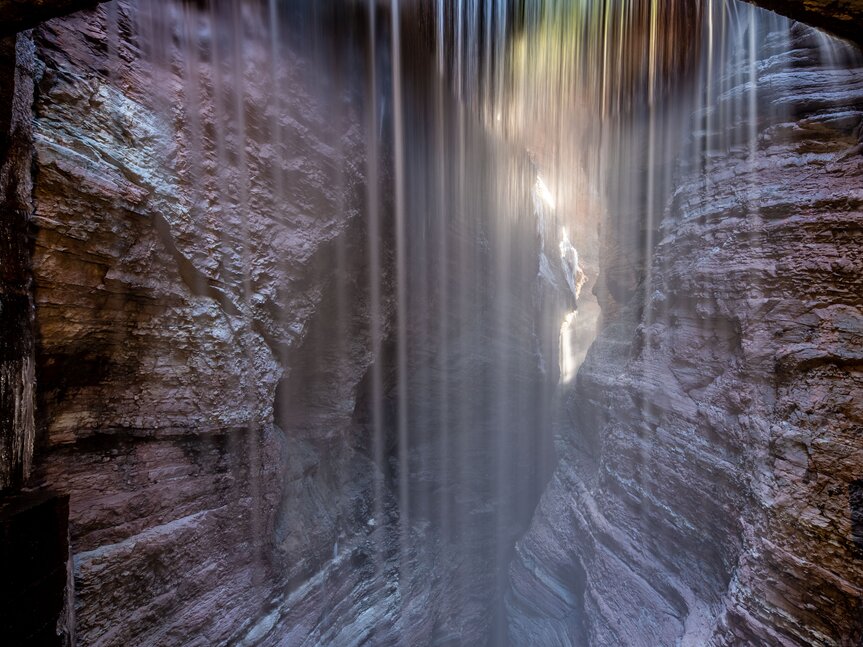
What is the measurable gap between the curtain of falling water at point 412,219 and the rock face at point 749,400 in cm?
32

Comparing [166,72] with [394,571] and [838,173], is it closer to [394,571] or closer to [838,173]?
[838,173]

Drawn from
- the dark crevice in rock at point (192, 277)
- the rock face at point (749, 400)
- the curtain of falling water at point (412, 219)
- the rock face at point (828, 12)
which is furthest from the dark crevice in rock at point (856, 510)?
the dark crevice in rock at point (192, 277)

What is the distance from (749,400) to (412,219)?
16.1 ft

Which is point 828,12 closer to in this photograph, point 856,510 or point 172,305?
point 856,510

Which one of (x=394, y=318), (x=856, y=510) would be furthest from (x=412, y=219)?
(x=856, y=510)

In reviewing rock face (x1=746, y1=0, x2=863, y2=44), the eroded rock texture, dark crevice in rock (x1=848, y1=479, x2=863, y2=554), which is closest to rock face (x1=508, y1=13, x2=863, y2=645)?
dark crevice in rock (x1=848, y1=479, x2=863, y2=554)

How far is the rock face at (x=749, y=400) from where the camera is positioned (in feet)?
10.7

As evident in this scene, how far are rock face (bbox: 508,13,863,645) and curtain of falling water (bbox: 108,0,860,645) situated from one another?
32 centimetres

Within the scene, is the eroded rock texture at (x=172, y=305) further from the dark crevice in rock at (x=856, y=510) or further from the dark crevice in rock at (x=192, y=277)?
the dark crevice in rock at (x=856, y=510)

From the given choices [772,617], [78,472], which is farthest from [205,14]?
[772,617]

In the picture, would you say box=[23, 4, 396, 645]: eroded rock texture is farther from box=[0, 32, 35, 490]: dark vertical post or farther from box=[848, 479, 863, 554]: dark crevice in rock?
box=[848, 479, 863, 554]: dark crevice in rock

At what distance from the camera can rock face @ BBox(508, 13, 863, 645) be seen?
129 inches

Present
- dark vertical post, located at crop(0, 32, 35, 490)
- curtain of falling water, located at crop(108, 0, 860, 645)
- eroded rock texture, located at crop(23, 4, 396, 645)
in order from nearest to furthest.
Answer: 1. dark vertical post, located at crop(0, 32, 35, 490)
2. eroded rock texture, located at crop(23, 4, 396, 645)
3. curtain of falling water, located at crop(108, 0, 860, 645)

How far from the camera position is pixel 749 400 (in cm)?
409
